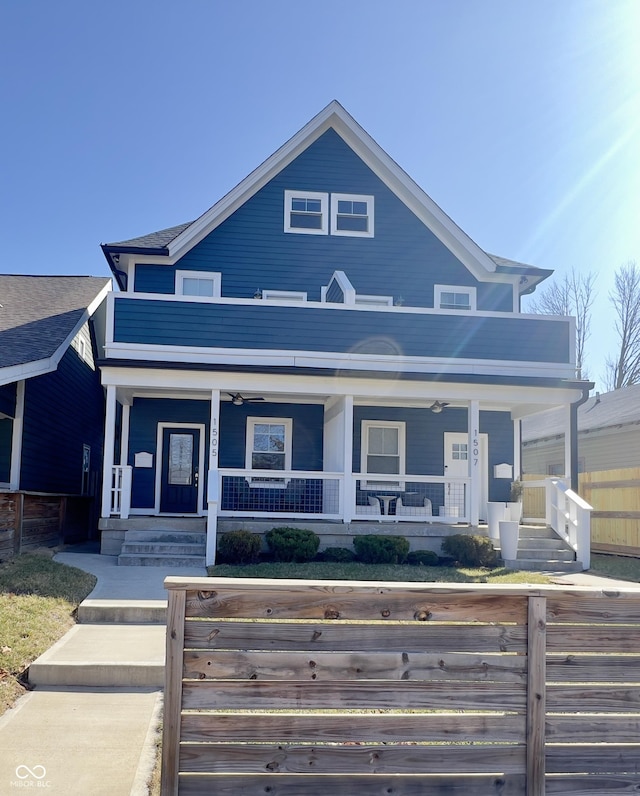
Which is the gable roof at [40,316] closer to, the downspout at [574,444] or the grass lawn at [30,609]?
the grass lawn at [30,609]

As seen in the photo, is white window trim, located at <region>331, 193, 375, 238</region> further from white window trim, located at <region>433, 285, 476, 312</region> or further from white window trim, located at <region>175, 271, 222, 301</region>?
white window trim, located at <region>175, 271, 222, 301</region>

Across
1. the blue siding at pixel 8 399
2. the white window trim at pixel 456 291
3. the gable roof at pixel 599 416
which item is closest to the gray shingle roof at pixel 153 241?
the blue siding at pixel 8 399

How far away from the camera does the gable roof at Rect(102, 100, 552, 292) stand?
15297 millimetres

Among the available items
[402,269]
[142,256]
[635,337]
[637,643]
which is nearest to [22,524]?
[142,256]

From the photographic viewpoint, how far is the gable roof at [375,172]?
15.3m

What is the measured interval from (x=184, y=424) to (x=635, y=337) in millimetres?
28188

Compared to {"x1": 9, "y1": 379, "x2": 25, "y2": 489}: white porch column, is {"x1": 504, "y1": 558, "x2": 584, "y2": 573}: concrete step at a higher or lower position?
lower

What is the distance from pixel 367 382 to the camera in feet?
43.0

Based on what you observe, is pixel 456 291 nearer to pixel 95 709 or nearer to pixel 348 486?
pixel 348 486

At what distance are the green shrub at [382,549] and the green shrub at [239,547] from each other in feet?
5.93

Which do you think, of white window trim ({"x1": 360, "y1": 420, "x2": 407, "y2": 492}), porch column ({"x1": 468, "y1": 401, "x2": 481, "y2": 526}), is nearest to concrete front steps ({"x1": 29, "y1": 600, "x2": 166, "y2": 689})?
porch column ({"x1": 468, "y1": 401, "x2": 481, "y2": 526})

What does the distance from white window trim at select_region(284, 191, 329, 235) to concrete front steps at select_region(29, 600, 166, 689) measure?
10227mm

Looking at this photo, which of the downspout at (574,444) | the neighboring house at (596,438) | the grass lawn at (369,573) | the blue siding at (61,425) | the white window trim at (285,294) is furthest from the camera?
the neighboring house at (596,438)

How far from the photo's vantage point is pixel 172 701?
10.4 ft
